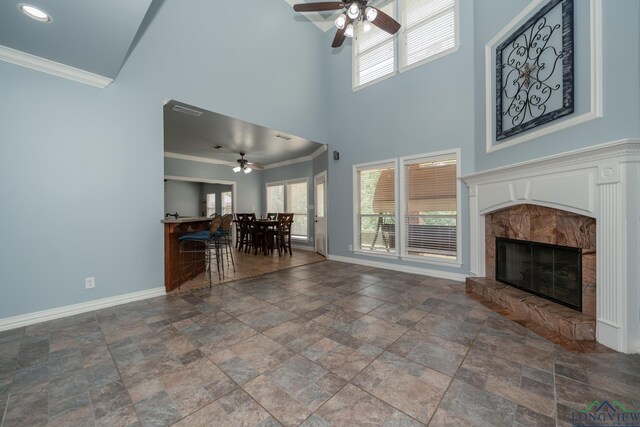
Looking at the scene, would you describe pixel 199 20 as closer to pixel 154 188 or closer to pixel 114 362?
pixel 154 188

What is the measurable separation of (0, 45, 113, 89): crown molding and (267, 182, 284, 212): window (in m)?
5.40

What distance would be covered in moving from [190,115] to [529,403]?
4.83 meters

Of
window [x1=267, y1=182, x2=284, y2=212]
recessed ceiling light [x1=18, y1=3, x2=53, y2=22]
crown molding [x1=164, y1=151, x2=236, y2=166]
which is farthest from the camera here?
window [x1=267, y1=182, x2=284, y2=212]

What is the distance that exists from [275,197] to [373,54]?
5022 mm

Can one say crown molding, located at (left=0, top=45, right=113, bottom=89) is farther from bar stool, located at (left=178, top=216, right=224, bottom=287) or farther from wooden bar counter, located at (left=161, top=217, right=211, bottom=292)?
bar stool, located at (left=178, top=216, right=224, bottom=287)

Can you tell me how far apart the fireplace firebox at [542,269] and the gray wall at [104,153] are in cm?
426

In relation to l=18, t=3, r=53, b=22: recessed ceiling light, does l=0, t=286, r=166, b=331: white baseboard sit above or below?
below

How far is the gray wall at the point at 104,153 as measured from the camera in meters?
2.39

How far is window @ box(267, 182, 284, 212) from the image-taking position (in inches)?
319

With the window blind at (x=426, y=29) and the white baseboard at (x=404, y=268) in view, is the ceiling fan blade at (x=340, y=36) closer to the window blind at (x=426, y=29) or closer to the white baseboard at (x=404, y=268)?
the window blind at (x=426, y=29)

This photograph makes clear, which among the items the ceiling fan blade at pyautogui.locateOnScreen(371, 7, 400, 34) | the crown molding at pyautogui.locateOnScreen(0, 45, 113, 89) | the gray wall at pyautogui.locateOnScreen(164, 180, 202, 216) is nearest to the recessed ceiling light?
the crown molding at pyautogui.locateOnScreen(0, 45, 113, 89)

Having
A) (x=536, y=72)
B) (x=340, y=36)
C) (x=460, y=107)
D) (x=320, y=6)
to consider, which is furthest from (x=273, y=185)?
(x=536, y=72)

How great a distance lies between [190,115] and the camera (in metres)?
3.88

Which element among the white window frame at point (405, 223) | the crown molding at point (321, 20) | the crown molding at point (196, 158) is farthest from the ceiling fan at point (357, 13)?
the crown molding at point (196, 158)
